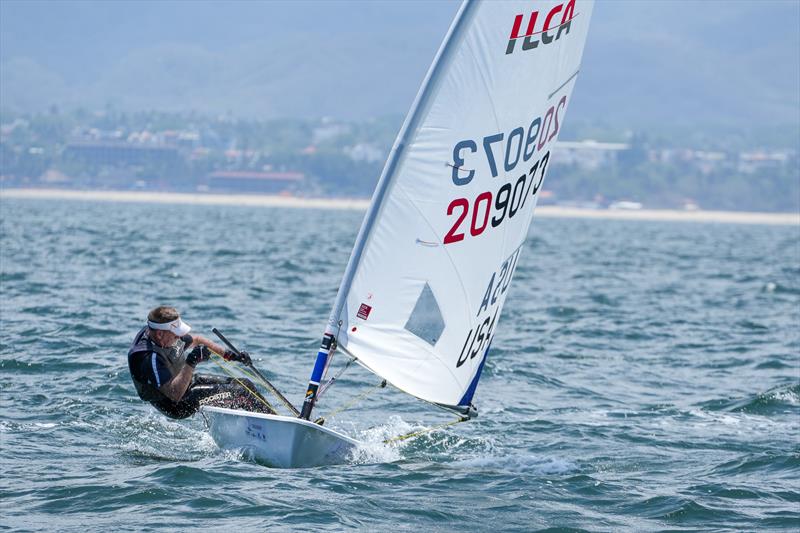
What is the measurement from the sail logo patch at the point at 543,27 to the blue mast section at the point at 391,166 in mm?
456

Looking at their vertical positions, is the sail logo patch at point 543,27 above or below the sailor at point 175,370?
above

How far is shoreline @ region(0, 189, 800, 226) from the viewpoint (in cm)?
14100

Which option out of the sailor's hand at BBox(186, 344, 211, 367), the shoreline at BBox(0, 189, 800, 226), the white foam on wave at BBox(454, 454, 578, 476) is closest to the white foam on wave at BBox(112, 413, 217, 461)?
the sailor's hand at BBox(186, 344, 211, 367)

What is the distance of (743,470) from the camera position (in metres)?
10.3

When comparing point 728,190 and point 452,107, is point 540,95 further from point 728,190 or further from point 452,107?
point 728,190

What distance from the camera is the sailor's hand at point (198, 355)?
977 cm

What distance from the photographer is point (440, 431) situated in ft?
37.1

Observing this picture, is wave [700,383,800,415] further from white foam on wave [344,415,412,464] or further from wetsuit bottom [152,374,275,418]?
wetsuit bottom [152,374,275,418]

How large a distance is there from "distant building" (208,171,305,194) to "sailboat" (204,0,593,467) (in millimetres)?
152368

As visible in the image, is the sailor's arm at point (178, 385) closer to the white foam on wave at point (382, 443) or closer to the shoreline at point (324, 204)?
the white foam on wave at point (382, 443)

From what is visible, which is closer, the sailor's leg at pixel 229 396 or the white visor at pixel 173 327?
the white visor at pixel 173 327

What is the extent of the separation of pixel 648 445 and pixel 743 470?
3.83 ft

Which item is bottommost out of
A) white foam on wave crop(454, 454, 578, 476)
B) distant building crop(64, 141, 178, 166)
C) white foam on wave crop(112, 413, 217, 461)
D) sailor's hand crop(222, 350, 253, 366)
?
distant building crop(64, 141, 178, 166)

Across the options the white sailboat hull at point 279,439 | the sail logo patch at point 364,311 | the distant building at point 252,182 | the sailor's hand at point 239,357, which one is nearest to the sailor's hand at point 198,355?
the sailor's hand at point 239,357
